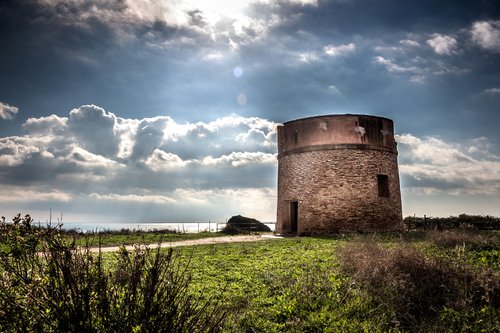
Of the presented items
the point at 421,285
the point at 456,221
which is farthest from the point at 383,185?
the point at 421,285

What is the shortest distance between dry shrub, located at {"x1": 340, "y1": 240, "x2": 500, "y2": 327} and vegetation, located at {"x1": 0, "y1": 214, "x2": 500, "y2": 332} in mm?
21

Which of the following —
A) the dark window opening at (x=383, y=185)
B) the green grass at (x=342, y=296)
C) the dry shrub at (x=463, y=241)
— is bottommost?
the green grass at (x=342, y=296)

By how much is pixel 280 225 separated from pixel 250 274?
14514mm

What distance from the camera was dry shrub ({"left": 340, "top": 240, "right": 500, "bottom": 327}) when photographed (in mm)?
6035

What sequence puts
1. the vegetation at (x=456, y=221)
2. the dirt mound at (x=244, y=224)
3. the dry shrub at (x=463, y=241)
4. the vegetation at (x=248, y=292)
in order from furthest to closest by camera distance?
the dirt mound at (x=244, y=224) < the vegetation at (x=456, y=221) < the dry shrub at (x=463, y=241) < the vegetation at (x=248, y=292)

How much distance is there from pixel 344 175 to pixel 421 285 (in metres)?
13.3

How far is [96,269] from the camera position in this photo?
3.82 metres

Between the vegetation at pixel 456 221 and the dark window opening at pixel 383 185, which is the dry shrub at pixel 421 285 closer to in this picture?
the dark window opening at pixel 383 185

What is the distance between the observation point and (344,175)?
1973 cm

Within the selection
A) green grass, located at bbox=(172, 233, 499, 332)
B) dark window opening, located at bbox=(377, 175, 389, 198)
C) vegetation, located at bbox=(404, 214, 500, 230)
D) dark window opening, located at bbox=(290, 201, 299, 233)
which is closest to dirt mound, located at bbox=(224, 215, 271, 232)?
dark window opening, located at bbox=(290, 201, 299, 233)

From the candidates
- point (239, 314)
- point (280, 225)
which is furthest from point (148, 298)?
point (280, 225)

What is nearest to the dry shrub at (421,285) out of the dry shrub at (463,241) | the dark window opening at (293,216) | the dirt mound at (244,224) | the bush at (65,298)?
the dry shrub at (463,241)

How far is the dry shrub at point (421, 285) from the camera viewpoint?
603 cm

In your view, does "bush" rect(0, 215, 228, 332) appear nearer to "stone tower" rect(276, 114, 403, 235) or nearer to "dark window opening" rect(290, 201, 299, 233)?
"stone tower" rect(276, 114, 403, 235)
